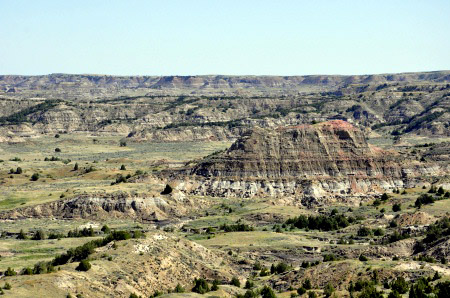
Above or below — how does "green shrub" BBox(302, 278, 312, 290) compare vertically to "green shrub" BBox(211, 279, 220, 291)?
above

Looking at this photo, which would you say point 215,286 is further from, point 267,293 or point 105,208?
point 105,208

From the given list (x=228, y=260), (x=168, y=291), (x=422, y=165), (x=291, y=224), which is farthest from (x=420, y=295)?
(x=422, y=165)

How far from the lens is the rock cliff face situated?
13512 centimetres

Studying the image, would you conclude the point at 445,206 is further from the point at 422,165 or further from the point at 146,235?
the point at 146,235

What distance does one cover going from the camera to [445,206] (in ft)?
358

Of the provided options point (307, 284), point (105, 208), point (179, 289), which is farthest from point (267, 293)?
point (105, 208)

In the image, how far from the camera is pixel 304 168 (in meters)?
139

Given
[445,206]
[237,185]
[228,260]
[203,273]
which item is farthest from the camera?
[237,185]

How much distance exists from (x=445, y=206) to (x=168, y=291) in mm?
55285

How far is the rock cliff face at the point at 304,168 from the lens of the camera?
135125 mm

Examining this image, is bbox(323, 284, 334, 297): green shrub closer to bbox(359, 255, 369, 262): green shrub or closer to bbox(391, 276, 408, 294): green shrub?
bbox(391, 276, 408, 294): green shrub

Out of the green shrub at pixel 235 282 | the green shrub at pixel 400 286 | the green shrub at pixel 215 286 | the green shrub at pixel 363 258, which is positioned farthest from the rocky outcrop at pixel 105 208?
the green shrub at pixel 400 286

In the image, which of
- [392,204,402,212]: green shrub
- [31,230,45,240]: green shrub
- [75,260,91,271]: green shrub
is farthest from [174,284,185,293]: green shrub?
[392,204,402,212]: green shrub

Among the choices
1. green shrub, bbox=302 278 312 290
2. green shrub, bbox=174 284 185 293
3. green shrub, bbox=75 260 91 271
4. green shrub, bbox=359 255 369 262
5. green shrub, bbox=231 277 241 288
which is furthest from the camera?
green shrub, bbox=359 255 369 262
